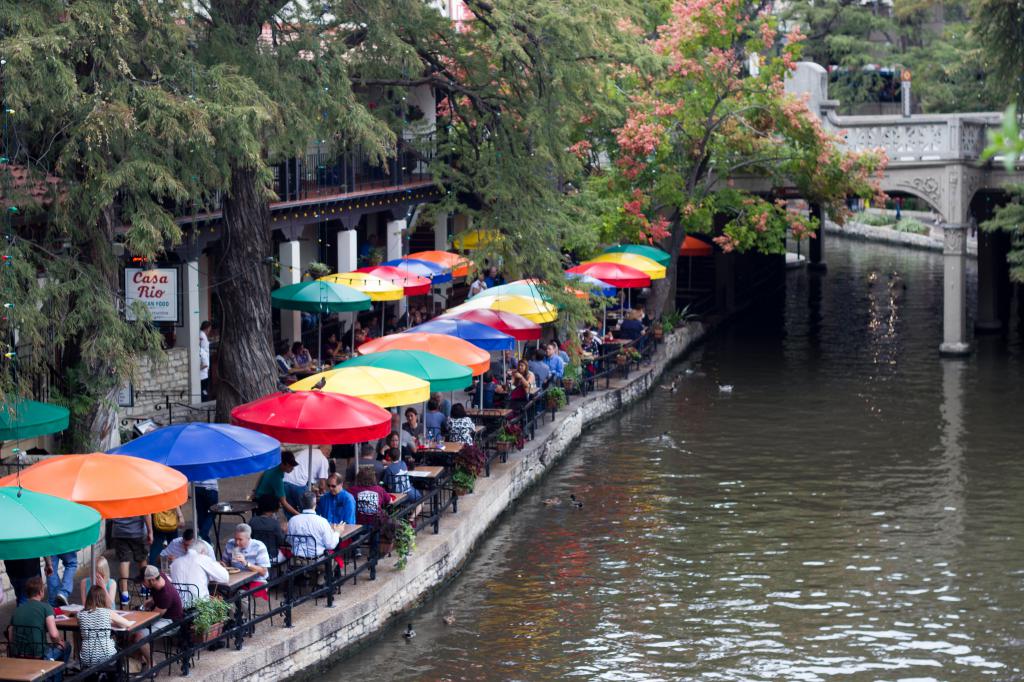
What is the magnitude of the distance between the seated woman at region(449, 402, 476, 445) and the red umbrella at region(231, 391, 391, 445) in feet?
16.7

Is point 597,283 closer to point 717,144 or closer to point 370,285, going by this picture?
point 370,285

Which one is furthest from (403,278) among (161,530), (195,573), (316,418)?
(195,573)

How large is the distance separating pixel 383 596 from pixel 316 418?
2313 millimetres

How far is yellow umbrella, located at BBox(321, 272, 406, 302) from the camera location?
1218 inches

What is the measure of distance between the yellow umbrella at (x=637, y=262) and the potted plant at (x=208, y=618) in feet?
75.2

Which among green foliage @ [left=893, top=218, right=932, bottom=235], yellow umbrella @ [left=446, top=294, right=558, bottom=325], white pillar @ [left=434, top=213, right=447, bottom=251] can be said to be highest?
green foliage @ [left=893, top=218, right=932, bottom=235]

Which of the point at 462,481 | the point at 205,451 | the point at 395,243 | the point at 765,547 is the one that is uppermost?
the point at 395,243

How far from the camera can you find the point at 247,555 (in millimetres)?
16109

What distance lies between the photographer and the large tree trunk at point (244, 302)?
82.2 feet

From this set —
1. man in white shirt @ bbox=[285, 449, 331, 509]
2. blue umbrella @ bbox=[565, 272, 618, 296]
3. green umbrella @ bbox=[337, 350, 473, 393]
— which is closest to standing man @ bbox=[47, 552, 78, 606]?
man in white shirt @ bbox=[285, 449, 331, 509]

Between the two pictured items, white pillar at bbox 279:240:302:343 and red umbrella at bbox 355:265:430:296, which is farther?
white pillar at bbox 279:240:302:343

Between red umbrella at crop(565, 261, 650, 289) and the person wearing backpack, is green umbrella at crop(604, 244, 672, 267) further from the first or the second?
the person wearing backpack

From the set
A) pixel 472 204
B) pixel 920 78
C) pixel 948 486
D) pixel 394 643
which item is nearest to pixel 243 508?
pixel 394 643

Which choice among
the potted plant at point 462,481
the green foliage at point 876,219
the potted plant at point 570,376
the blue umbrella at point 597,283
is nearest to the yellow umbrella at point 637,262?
the blue umbrella at point 597,283
